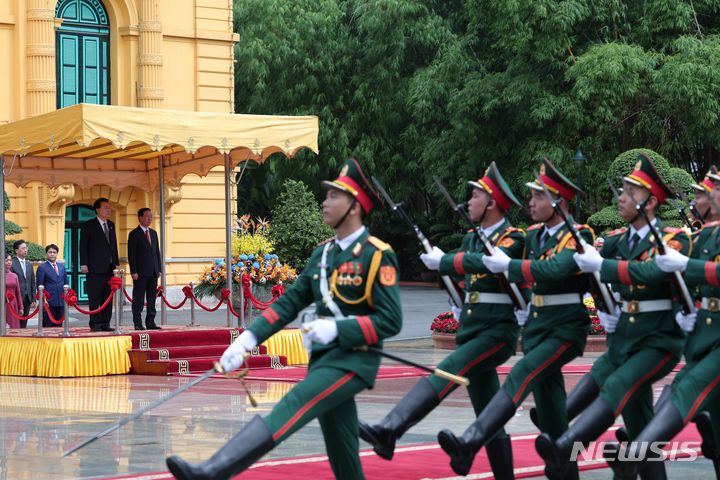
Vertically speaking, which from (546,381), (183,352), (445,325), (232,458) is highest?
(546,381)

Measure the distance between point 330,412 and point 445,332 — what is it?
47.3 feet

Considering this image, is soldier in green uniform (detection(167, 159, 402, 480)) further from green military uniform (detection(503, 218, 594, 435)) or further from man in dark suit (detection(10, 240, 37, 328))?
man in dark suit (detection(10, 240, 37, 328))

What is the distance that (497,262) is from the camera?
8.45 metres

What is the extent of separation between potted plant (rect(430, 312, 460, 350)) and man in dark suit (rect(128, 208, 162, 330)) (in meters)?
4.47

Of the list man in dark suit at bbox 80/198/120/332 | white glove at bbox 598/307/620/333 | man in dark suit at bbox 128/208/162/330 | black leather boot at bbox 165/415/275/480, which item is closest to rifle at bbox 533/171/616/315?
white glove at bbox 598/307/620/333

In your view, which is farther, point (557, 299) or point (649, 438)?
point (557, 299)

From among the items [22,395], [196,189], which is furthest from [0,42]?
[22,395]

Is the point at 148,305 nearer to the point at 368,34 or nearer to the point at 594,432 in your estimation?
the point at 594,432

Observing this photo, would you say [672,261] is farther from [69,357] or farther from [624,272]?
[69,357]

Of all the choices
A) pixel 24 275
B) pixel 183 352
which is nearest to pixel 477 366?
pixel 183 352

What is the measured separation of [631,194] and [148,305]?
476 inches

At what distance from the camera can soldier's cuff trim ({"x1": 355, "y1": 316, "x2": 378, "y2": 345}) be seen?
274 inches

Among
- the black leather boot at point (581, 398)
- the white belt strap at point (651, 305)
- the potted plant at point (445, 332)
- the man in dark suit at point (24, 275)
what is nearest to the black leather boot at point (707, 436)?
the black leather boot at point (581, 398)

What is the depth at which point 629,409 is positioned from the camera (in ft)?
26.8
